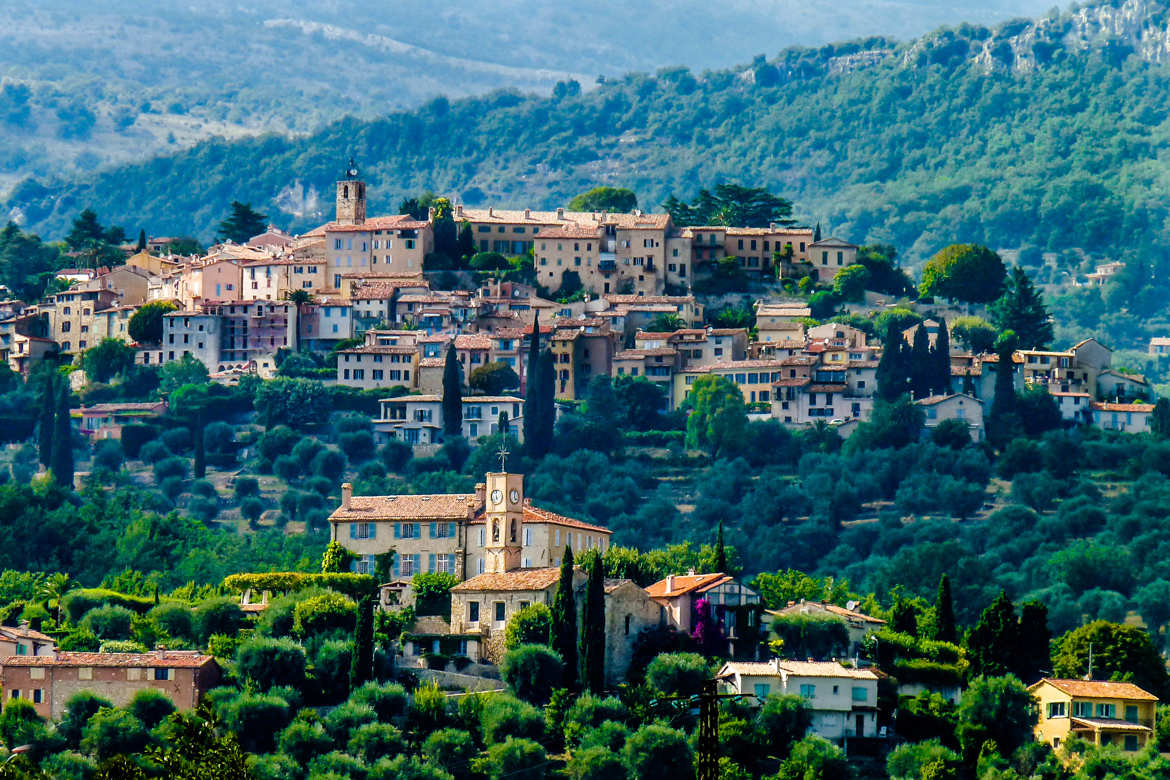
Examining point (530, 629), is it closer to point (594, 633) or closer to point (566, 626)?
point (566, 626)

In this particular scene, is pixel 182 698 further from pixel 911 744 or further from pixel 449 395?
pixel 449 395

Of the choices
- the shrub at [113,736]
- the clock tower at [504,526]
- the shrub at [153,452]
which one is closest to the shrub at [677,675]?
the clock tower at [504,526]

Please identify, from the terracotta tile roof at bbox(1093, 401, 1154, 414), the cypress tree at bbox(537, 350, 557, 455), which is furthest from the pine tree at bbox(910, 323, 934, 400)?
the cypress tree at bbox(537, 350, 557, 455)

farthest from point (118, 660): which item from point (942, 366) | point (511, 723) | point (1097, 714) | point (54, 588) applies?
point (942, 366)

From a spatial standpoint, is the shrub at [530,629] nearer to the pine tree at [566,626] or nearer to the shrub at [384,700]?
the pine tree at [566,626]

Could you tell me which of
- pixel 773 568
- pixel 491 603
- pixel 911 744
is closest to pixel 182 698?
pixel 491 603
